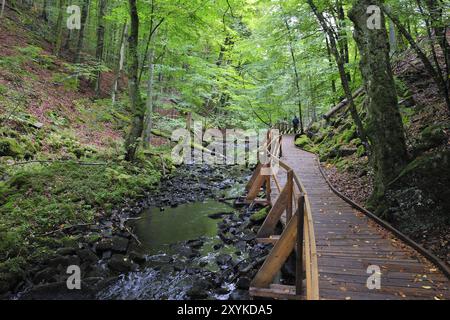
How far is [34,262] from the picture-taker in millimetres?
6785

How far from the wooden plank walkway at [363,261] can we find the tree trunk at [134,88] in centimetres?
894

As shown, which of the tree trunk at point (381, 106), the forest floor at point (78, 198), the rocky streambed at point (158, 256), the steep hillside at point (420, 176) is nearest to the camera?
the steep hillside at point (420, 176)

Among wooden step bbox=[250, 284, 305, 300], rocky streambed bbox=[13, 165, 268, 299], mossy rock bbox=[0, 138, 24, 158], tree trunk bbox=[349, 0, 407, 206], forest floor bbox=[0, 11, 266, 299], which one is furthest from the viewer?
mossy rock bbox=[0, 138, 24, 158]

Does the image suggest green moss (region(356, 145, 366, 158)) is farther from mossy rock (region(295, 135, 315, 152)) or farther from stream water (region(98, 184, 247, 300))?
mossy rock (region(295, 135, 315, 152))

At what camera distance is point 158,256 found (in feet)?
25.8

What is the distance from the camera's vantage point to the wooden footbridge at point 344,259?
4.38 meters

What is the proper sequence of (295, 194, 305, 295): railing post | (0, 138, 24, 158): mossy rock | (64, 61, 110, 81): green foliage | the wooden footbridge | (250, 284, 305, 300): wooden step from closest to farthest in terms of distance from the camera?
the wooden footbridge
(295, 194, 305, 295): railing post
(250, 284, 305, 300): wooden step
(0, 138, 24, 158): mossy rock
(64, 61, 110, 81): green foliage

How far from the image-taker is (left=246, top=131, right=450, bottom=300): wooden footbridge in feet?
14.4

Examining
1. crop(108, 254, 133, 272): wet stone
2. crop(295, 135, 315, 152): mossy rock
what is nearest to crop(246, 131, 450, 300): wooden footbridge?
crop(108, 254, 133, 272): wet stone

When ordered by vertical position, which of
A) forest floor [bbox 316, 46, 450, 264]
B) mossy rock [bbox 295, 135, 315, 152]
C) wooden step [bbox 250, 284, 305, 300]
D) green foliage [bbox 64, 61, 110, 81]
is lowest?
wooden step [bbox 250, 284, 305, 300]

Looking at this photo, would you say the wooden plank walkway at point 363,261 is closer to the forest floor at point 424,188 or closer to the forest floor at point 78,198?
the forest floor at point 424,188

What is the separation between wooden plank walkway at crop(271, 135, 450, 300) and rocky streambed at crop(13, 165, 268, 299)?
1849 millimetres

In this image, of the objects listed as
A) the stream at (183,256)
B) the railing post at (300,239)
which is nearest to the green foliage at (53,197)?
the stream at (183,256)

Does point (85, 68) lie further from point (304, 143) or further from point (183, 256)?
point (304, 143)
